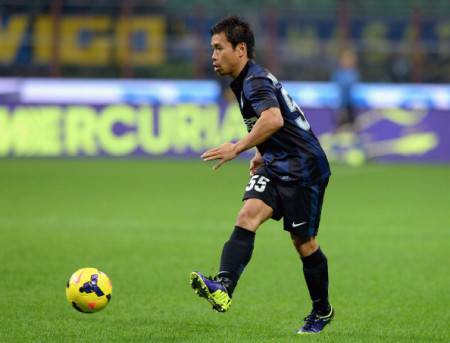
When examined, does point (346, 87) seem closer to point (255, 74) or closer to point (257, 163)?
point (257, 163)

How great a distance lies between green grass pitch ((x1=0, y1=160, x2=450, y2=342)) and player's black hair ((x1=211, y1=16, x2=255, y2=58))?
1.93 metres

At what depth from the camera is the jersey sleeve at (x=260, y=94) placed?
20.5 ft

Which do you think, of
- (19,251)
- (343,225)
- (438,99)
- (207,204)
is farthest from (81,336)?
(438,99)

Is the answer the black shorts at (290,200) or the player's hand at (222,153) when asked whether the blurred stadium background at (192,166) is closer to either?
the black shorts at (290,200)

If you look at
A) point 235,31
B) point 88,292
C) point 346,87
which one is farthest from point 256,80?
point 346,87

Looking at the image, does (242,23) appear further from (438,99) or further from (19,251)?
(438,99)

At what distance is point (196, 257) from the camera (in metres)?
10.3

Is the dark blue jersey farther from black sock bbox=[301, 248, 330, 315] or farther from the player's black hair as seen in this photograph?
black sock bbox=[301, 248, 330, 315]

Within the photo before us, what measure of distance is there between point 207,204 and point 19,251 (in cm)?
496

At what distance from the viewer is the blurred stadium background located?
24.9 ft

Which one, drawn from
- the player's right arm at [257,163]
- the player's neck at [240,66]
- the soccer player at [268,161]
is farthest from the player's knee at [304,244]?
the player's neck at [240,66]

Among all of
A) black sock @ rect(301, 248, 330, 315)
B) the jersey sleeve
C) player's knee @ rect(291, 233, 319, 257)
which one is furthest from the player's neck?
black sock @ rect(301, 248, 330, 315)

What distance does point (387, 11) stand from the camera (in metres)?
25.3

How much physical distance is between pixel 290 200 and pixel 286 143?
15.1 inches
